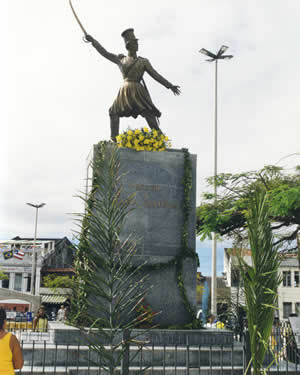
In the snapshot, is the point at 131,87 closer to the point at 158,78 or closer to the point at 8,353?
the point at 158,78

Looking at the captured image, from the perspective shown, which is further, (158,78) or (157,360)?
(158,78)

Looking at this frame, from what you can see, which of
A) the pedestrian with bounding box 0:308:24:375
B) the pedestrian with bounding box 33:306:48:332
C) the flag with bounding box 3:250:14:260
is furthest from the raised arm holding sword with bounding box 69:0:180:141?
the flag with bounding box 3:250:14:260

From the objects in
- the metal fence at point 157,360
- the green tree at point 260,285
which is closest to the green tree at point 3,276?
the metal fence at point 157,360

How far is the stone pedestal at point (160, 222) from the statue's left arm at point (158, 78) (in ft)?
6.20

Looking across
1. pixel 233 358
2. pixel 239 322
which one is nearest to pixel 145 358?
pixel 233 358

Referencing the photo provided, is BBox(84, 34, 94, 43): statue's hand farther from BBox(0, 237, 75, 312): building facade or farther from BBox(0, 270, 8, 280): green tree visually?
BBox(0, 270, 8, 280): green tree

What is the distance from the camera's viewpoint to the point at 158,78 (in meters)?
12.6

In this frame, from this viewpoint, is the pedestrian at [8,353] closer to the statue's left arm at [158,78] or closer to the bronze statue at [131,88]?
the bronze statue at [131,88]

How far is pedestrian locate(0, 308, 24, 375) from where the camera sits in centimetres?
580

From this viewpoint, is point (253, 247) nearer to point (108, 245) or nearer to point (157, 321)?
point (108, 245)

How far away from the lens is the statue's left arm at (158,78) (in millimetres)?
12523

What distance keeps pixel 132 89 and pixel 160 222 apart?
11.1 ft

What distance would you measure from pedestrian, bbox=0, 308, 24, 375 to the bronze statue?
23.1ft

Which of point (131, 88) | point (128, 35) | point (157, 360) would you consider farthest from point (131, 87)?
point (157, 360)
